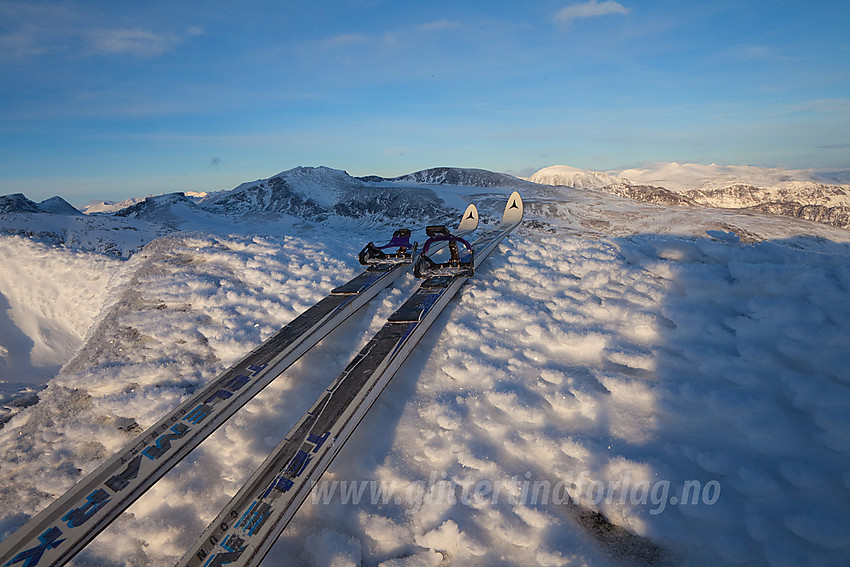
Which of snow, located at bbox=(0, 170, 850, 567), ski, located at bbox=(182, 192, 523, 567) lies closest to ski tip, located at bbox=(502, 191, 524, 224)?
snow, located at bbox=(0, 170, 850, 567)

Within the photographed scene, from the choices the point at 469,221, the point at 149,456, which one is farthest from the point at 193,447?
the point at 469,221

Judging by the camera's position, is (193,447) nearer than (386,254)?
Yes

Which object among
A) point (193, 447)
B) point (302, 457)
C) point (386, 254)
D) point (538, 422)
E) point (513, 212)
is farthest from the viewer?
point (513, 212)

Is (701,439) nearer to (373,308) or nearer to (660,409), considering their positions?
(660,409)

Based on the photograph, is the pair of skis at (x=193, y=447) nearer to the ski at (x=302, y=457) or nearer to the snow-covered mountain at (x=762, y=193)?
the ski at (x=302, y=457)

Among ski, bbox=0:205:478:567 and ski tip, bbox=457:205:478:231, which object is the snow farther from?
ski tip, bbox=457:205:478:231

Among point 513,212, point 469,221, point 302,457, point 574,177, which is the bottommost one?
point 302,457

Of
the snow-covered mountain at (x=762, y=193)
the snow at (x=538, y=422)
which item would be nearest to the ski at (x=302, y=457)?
the snow at (x=538, y=422)

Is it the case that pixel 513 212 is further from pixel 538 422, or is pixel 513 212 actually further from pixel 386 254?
pixel 538 422
